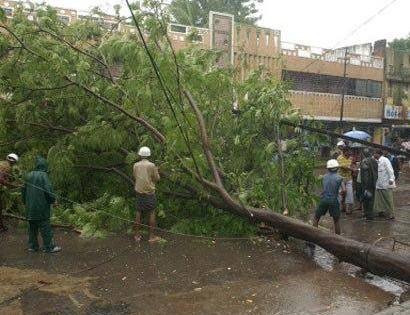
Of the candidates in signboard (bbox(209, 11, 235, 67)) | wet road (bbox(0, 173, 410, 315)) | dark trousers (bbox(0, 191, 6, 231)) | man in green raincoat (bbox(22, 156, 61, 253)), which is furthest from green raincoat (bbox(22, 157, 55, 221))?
signboard (bbox(209, 11, 235, 67))

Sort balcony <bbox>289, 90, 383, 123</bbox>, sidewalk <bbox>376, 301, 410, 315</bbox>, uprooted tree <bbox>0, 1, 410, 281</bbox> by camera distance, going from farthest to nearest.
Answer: balcony <bbox>289, 90, 383, 123</bbox>, uprooted tree <bbox>0, 1, 410, 281</bbox>, sidewalk <bbox>376, 301, 410, 315</bbox>

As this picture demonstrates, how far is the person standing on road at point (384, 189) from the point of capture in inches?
420

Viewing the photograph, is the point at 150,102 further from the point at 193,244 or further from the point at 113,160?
the point at 193,244

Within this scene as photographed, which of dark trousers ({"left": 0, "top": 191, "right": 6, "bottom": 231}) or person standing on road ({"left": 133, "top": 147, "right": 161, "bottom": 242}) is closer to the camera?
person standing on road ({"left": 133, "top": 147, "right": 161, "bottom": 242})

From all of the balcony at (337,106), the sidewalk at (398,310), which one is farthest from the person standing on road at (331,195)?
the balcony at (337,106)

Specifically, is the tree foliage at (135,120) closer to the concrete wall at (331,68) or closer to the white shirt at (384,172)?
the white shirt at (384,172)

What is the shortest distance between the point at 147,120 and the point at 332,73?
21.6 meters

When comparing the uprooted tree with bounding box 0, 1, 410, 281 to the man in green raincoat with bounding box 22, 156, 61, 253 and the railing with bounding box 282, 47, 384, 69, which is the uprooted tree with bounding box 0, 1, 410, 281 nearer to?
the man in green raincoat with bounding box 22, 156, 61, 253

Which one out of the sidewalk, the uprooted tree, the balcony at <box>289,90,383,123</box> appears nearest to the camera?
the sidewalk

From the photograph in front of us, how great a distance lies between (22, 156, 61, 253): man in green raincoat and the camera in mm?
7273

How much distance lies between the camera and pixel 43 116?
30.6ft

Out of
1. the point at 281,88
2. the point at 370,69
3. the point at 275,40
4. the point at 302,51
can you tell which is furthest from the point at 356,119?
the point at 281,88

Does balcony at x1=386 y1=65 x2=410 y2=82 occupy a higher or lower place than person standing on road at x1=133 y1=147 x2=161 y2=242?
higher

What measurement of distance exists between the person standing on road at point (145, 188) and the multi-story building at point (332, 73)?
44.7ft
